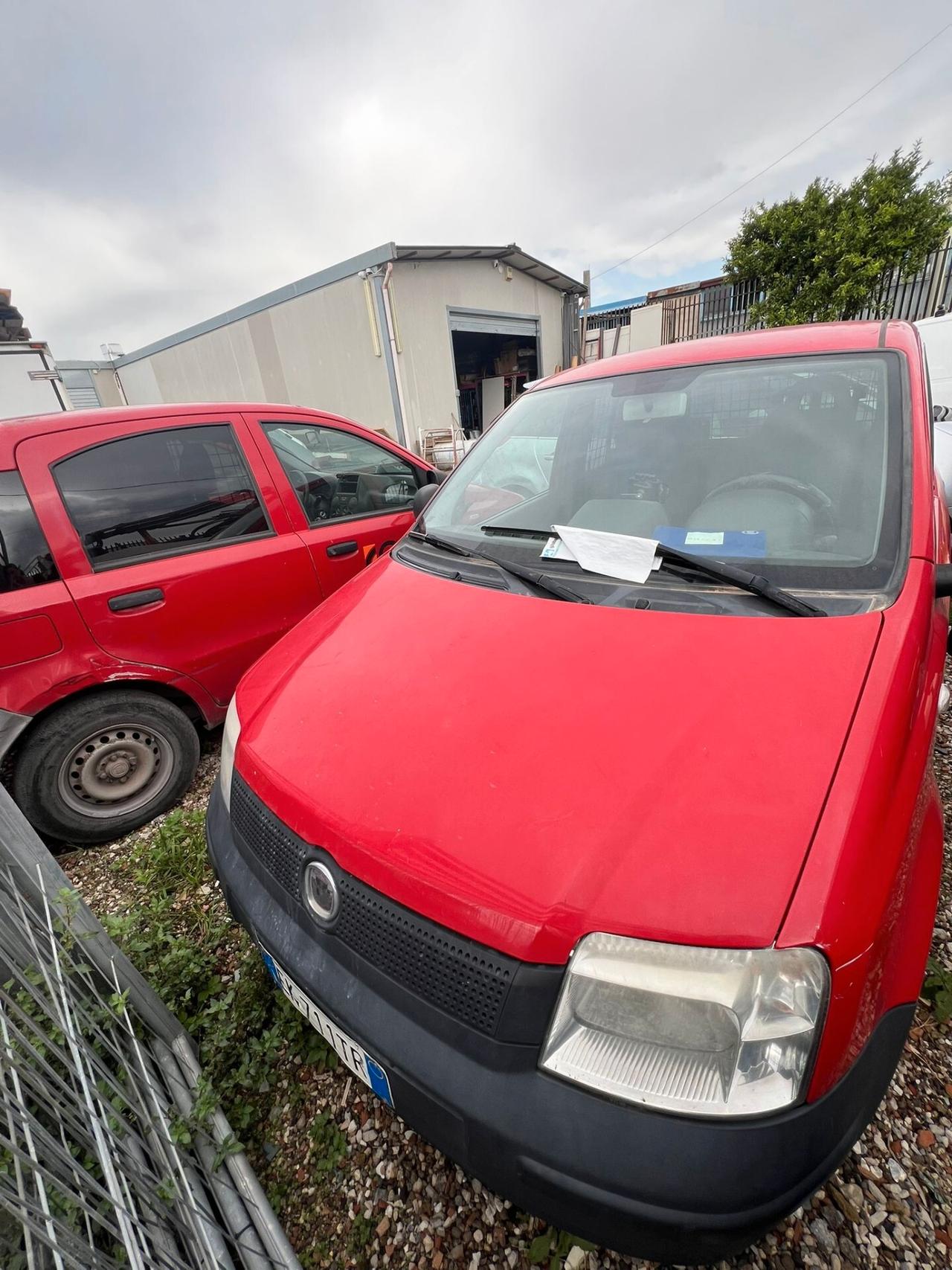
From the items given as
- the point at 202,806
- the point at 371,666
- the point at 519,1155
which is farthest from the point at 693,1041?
the point at 202,806

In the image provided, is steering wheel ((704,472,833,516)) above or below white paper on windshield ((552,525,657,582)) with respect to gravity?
above

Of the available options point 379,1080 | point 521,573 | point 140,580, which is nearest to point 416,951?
point 379,1080

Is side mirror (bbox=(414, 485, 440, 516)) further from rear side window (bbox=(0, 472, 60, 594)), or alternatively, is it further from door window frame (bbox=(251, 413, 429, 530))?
rear side window (bbox=(0, 472, 60, 594))

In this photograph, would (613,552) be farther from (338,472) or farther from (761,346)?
(338,472)

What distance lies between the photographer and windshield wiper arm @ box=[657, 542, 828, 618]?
4.17ft

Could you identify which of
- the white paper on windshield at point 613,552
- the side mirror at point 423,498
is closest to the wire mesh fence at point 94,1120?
the white paper on windshield at point 613,552

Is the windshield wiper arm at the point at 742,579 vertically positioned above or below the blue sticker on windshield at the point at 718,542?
below

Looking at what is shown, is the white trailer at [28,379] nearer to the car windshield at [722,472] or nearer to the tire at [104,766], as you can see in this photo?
the tire at [104,766]

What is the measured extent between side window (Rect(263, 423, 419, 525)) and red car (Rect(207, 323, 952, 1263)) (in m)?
1.56

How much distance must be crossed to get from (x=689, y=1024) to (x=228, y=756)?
1333 millimetres

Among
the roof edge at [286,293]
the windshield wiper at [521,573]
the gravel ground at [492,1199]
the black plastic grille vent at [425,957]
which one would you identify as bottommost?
the gravel ground at [492,1199]

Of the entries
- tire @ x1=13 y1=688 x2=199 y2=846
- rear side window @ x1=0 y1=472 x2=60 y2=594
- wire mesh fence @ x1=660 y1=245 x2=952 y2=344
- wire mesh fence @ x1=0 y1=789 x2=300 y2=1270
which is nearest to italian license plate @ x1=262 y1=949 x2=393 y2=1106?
wire mesh fence @ x1=0 y1=789 x2=300 y2=1270

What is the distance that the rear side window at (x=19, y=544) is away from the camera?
2.13 m

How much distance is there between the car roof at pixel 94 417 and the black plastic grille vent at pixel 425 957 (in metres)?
2.36
